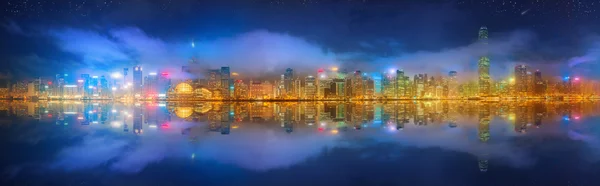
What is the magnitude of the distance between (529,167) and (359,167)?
3.19m

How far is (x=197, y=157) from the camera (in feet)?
27.9

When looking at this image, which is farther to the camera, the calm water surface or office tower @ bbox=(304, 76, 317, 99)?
office tower @ bbox=(304, 76, 317, 99)

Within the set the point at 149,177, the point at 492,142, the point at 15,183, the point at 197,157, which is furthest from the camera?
the point at 492,142

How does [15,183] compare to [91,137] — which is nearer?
[15,183]

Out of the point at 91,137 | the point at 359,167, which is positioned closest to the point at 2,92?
the point at 91,137

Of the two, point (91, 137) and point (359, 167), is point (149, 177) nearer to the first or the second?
point (359, 167)

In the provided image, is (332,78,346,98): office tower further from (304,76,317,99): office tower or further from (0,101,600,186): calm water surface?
(0,101,600,186): calm water surface

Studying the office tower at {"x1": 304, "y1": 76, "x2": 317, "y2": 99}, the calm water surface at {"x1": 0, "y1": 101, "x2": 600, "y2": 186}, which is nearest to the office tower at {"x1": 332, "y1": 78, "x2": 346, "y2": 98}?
the office tower at {"x1": 304, "y1": 76, "x2": 317, "y2": 99}

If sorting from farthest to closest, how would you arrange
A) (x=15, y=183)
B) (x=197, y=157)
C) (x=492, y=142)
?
(x=492, y=142) < (x=197, y=157) < (x=15, y=183)

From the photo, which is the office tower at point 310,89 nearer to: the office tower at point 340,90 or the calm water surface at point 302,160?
the office tower at point 340,90

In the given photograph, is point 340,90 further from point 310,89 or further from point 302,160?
point 302,160

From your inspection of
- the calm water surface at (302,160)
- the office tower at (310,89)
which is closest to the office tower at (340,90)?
the office tower at (310,89)

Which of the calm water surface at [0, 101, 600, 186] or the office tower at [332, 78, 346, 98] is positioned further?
the office tower at [332, 78, 346, 98]

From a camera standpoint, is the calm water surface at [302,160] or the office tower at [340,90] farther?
the office tower at [340,90]
